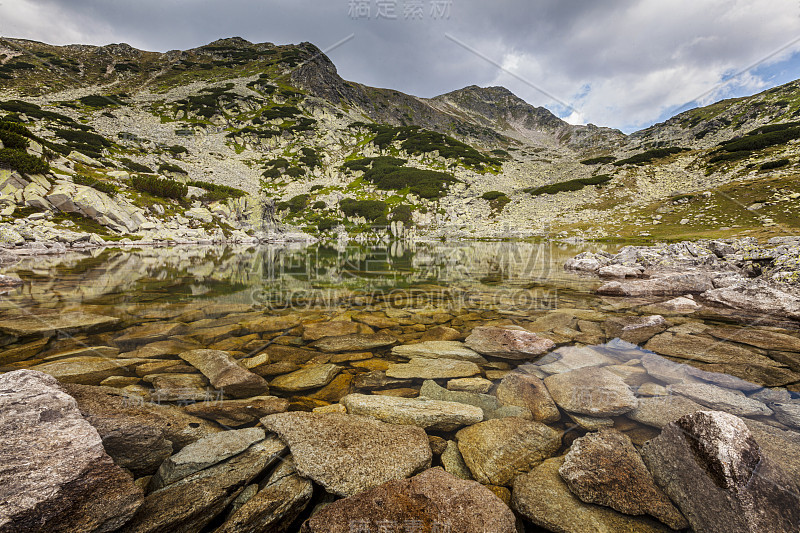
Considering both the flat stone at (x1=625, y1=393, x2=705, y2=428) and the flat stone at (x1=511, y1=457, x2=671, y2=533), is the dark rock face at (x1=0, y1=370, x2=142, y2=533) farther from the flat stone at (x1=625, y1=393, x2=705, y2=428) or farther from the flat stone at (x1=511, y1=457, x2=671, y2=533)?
the flat stone at (x1=625, y1=393, x2=705, y2=428)

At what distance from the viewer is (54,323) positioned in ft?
23.3

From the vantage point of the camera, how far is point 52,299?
31.0 feet

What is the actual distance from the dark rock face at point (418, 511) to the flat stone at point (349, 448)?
0.31 metres

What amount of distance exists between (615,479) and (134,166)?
263ft

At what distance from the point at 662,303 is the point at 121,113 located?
5062 inches

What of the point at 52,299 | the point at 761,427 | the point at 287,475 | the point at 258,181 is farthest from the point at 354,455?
the point at 258,181

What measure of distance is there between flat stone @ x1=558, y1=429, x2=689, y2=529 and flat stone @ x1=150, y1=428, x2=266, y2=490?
3414mm

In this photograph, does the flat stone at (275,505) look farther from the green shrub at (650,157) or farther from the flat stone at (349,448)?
the green shrub at (650,157)

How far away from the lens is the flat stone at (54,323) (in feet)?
Result: 21.5

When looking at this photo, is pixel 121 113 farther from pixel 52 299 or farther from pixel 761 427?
pixel 761 427

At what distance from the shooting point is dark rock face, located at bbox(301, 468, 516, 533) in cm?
227

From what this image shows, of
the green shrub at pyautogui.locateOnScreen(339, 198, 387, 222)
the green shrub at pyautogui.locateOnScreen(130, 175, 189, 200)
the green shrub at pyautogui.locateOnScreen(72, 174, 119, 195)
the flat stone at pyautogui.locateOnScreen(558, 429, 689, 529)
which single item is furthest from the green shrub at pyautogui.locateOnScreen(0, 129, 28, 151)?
the flat stone at pyautogui.locateOnScreen(558, 429, 689, 529)

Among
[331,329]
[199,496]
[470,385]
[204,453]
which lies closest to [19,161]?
[331,329]

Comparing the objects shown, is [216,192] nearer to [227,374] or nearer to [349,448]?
[227,374]
